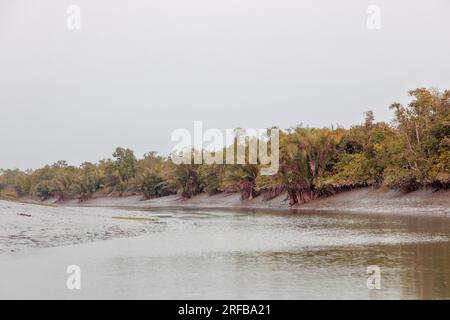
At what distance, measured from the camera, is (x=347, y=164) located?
70.9 m

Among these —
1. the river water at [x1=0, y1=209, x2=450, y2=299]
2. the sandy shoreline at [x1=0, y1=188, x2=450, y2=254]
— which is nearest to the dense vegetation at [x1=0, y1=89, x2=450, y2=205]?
the sandy shoreline at [x1=0, y1=188, x2=450, y2=254]

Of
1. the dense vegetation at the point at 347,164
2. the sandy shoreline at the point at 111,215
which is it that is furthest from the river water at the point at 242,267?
the dense vegetation at the point at 347,164

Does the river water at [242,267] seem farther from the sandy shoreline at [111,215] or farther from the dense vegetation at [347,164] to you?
the dense vegetation at [347,164]

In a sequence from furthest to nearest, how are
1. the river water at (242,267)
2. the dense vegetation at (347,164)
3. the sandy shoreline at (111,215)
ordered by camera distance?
→ the dense vegetation at (347,164) < the sandy shoreline at (111,215) < the river water at (242,267)

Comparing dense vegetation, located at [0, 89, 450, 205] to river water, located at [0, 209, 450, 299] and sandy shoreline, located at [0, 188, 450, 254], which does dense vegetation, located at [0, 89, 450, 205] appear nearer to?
sandy shoreline, located at [0, 188, 450, 254]

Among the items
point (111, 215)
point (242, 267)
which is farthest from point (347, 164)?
point (242, 267)

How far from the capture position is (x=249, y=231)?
33.7 metres

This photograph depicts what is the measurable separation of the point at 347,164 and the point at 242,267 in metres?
54.5

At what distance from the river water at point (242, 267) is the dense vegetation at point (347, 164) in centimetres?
2694

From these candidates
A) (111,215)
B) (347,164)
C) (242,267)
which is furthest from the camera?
(347,164)

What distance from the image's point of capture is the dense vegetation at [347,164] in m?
53.8

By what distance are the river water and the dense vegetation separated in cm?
2694

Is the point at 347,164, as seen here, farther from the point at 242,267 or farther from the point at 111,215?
the point at 242,267
